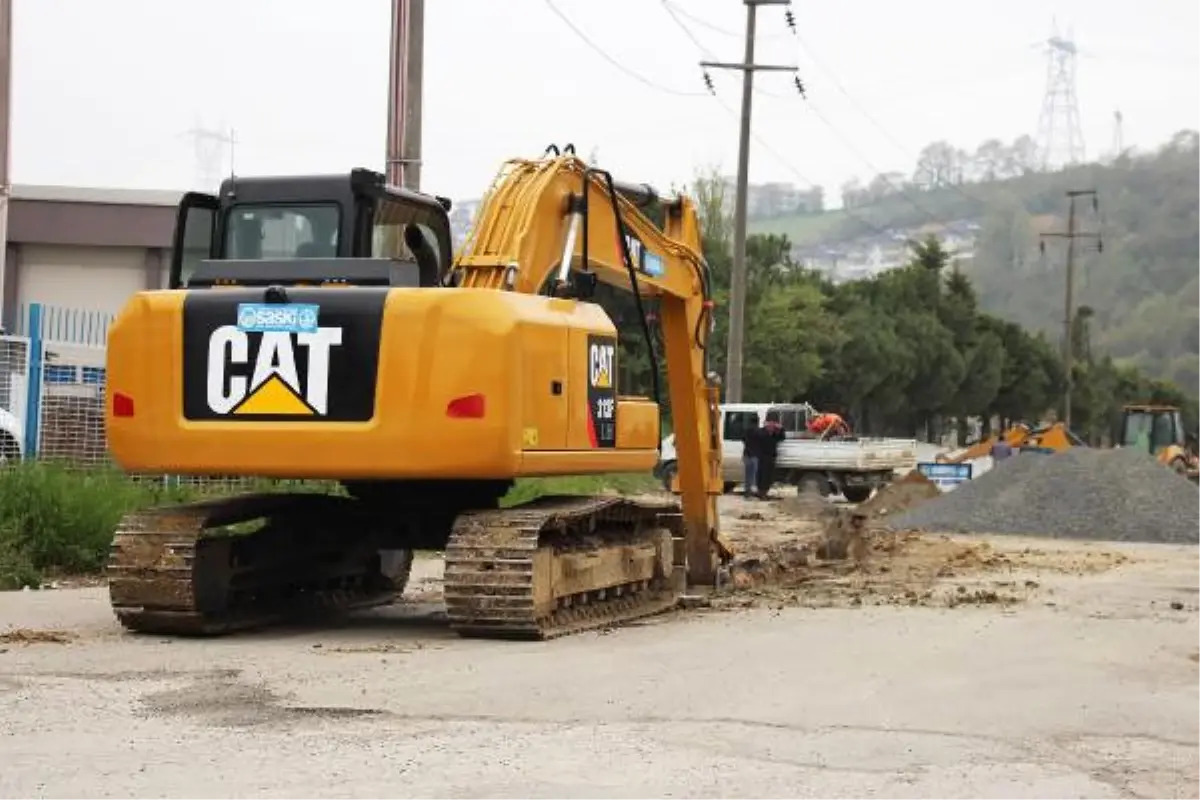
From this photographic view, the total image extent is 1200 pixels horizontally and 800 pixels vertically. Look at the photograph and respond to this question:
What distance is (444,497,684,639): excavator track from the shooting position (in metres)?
11.6

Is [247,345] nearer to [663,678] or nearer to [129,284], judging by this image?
[663,678]

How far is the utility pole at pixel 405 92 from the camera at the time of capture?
65.6 feet

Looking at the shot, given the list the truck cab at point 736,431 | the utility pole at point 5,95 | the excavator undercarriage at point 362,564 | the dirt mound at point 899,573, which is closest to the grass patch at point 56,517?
the excavator undercarriage at point 362,564

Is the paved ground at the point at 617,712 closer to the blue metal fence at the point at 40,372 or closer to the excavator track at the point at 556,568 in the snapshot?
the excavator track at the point at 556,568

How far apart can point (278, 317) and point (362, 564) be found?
3.67 meters

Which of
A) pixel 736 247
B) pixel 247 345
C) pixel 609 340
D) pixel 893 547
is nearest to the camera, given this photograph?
pixel 247 345

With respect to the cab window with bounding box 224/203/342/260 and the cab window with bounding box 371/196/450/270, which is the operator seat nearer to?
the cab window with bounding box 371/196/450/270

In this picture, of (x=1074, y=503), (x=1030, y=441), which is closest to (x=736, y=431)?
(x=1030, y=441)

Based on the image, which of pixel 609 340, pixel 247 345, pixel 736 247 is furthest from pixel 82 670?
pixel 736 247

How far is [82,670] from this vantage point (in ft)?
33.4

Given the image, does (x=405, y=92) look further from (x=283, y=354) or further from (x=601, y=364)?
(x=283, y=354)

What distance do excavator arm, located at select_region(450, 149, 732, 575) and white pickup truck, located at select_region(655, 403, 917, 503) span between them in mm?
21593

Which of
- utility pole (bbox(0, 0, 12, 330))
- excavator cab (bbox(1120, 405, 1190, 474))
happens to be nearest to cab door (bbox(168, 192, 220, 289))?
utility pole (bbox(0, 0, 12, 330))

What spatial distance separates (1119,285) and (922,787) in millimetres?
169904
